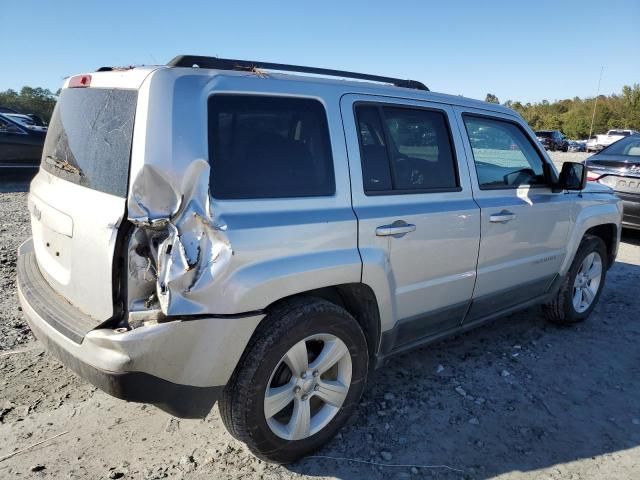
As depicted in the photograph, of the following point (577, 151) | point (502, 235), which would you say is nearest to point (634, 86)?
point (577, 151)

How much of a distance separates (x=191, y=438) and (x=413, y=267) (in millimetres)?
1559

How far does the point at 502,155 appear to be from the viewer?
3662 mm

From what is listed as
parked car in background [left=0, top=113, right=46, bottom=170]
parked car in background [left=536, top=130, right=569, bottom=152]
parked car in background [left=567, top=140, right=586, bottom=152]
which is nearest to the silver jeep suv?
parked car in background [left=0, top=113, right=46, bottom=170]

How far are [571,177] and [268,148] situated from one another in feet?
8.67

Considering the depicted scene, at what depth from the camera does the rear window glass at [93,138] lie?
2129 millimetres

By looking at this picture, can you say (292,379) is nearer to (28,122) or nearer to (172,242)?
(172,242)

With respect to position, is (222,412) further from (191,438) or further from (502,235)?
(502,235)

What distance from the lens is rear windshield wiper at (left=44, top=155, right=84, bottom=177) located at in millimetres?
2408

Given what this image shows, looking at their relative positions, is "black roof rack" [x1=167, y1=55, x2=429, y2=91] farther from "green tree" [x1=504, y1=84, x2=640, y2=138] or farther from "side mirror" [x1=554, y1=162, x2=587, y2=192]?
"green tree" [x1=504, y1=84, x2=640, y2=138]

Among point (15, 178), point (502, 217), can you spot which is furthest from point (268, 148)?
point (15, 178)

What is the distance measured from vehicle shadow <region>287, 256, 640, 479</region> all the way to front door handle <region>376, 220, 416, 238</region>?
1130 millimetres

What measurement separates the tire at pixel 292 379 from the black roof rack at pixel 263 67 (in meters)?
1.17

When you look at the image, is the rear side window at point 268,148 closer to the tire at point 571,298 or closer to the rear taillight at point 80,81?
the rear taillight at point 80,81

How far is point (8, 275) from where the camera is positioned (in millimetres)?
4781
